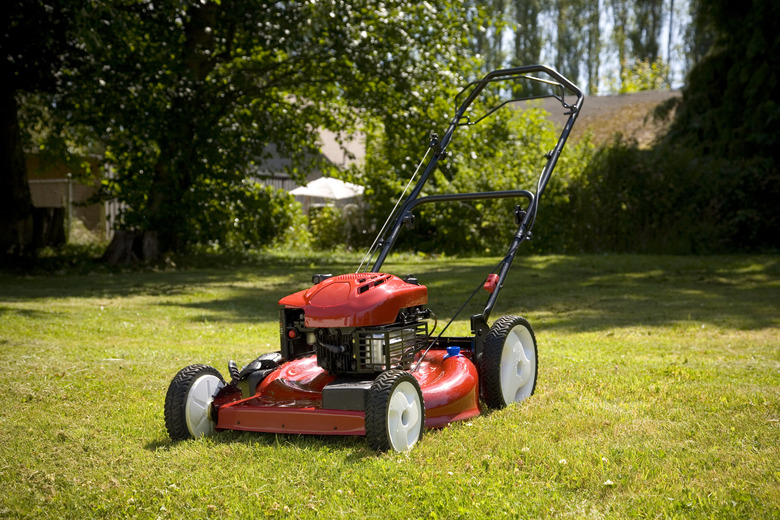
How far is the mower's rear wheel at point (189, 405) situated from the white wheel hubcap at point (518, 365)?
5.68ft

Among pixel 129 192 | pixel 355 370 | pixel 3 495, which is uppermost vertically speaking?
pixel 129 192

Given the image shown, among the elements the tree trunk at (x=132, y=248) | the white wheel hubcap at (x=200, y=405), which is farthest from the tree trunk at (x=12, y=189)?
the white wheel hubcap at (x=200, y=405)

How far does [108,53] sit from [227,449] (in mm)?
10597

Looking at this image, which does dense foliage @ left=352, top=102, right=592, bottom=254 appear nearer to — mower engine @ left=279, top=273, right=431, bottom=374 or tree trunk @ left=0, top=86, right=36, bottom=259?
tree trunk @ left=0, top=86, right=36, bottom=259

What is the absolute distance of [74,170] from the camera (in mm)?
19188

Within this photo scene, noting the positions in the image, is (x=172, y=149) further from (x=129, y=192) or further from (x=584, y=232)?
(x=584, y=232)

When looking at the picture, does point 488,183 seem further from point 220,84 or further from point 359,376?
point 359,376

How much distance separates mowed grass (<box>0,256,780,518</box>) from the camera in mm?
3447

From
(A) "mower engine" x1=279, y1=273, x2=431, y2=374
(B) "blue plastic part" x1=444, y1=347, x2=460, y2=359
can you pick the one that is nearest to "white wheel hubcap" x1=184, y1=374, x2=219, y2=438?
(A) "mower engine" x1=279, y1=273, x2=431, y2=374

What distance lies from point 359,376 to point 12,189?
41.0 ft

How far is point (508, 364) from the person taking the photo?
514cm

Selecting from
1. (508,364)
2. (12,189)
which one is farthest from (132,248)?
(508,364)

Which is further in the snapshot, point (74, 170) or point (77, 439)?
point (74, 170)

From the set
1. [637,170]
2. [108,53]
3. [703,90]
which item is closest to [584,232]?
[637,170]
